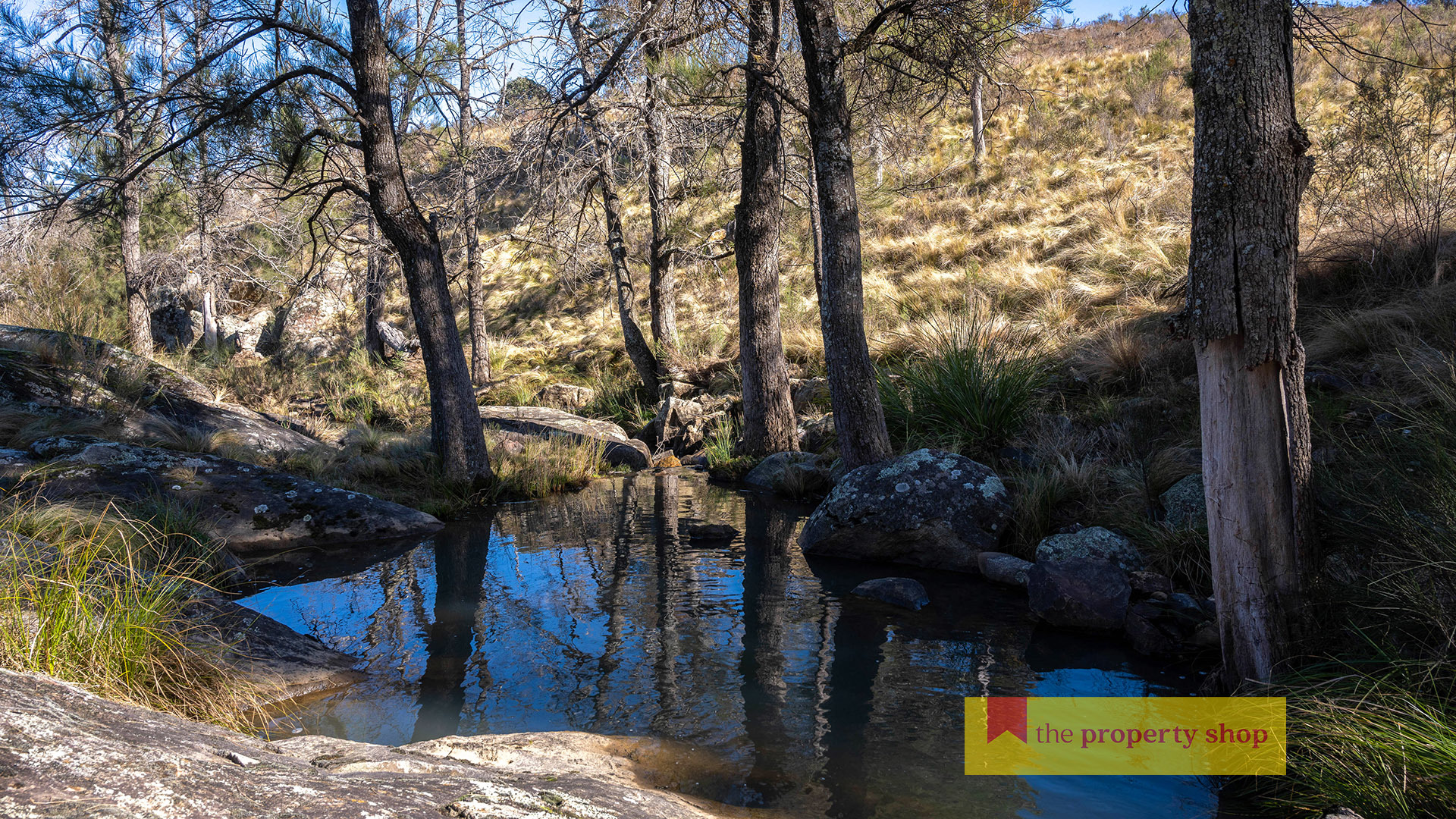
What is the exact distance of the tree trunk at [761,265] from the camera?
375 inches

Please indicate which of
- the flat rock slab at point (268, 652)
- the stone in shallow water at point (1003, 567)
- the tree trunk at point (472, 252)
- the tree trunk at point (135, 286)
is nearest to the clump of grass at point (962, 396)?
the stone in shallow water at point (1003, 567)

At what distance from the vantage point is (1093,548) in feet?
18.0

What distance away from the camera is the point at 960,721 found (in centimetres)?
373

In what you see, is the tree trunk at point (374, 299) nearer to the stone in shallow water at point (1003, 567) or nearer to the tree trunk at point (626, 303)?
the tree trunk at point (626, 303)

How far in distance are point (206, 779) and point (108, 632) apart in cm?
214

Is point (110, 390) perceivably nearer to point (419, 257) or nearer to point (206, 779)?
point (419, 257)

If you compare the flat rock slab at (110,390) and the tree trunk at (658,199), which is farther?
the tree trunk at (658,199)

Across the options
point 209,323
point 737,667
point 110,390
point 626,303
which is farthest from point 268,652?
point 209,323

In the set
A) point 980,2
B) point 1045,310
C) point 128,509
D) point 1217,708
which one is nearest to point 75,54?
point 128,509

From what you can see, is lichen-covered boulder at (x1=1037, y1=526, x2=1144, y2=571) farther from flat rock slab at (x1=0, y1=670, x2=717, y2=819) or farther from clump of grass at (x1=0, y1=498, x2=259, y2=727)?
clump of grass at (x1=0, y1=498, x2=259, y2=727)

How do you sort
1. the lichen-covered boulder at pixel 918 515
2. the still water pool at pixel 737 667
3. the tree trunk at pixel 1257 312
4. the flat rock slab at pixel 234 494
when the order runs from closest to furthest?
1. the still water pool at pixel 737 667
2. the tree trunk at pixel 1257 312
3. the lichen-covered boulder at pixel 918 515
4. the flat rock slab at pixel 234 494

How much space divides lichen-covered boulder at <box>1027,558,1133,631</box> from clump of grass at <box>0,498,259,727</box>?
4.44m

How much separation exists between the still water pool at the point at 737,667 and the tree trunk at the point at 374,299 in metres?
11.9

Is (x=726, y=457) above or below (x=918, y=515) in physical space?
above
